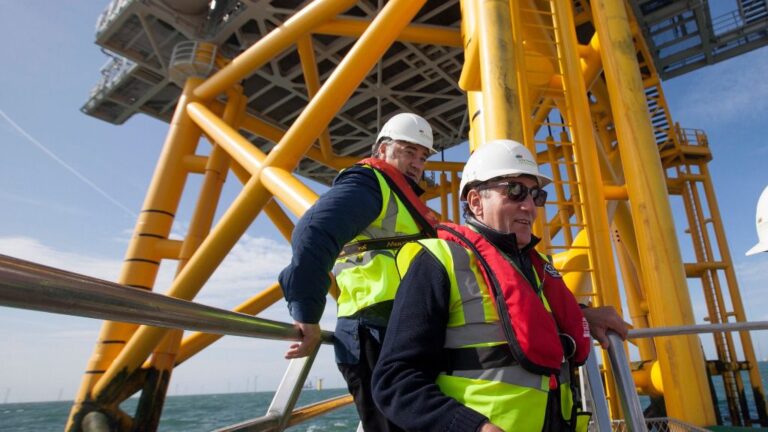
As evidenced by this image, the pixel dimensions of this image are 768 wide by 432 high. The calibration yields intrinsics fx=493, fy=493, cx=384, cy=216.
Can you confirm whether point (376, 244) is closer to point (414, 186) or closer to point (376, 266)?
point (376, 266)

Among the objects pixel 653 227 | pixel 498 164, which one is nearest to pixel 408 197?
pixel 498 164

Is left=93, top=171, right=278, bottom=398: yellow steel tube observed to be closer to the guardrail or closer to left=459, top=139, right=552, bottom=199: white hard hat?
the guardrail

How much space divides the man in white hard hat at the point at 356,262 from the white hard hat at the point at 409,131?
38cm

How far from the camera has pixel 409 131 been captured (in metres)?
2.62

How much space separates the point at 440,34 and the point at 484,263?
19.3ft

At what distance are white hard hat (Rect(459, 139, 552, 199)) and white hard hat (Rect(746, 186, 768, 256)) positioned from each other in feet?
5.80

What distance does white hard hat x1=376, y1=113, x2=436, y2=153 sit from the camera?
2564 mm

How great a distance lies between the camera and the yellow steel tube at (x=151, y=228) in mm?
6059

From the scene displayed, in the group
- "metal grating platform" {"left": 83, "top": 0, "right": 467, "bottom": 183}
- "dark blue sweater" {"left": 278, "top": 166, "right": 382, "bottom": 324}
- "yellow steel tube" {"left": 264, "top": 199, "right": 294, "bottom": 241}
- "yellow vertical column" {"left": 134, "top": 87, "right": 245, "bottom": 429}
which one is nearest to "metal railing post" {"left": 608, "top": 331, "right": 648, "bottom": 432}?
"dark blue sweater" {"left": 278, "top": 166, "right": 382, "bottom": 324}

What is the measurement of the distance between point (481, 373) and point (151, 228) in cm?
643

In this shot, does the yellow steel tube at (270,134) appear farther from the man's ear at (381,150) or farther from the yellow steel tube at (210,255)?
the man's ear at (381,150)

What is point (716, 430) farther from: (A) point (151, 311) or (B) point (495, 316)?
(A) point (151, 311)

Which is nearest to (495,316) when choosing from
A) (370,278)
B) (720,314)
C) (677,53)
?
(370,278)

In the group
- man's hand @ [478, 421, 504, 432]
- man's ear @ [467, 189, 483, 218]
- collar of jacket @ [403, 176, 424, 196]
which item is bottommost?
man's hand @ [478, 421, 504, 432]
